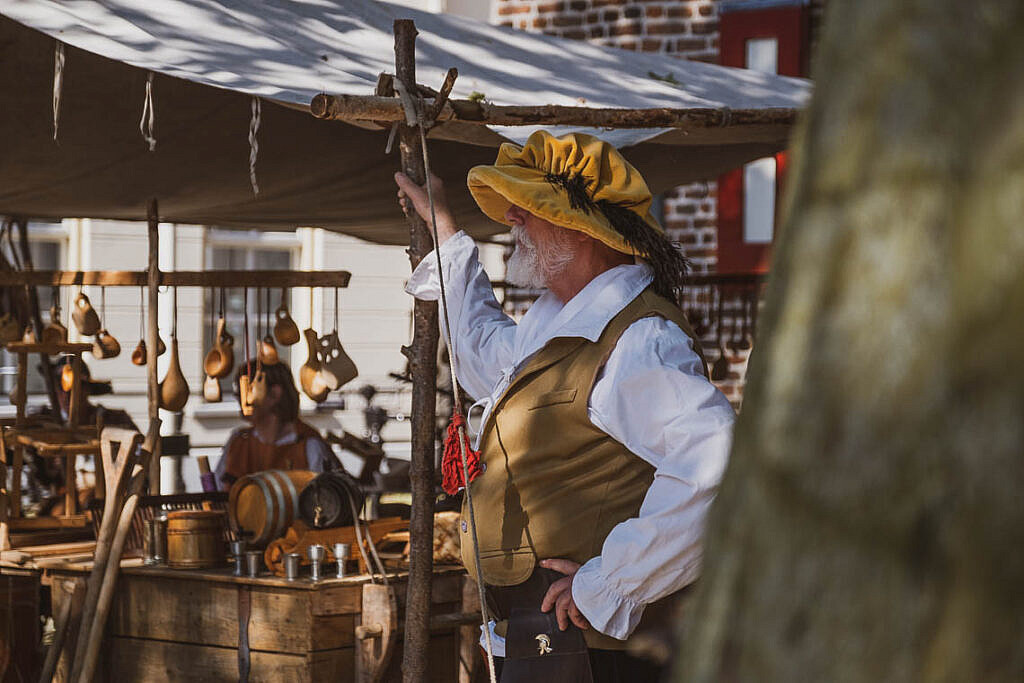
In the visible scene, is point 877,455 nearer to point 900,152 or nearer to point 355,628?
point 900,152

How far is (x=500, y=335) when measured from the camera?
8.70 ft

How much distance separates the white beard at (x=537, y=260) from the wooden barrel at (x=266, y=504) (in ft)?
6.13

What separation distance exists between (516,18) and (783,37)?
169 cm

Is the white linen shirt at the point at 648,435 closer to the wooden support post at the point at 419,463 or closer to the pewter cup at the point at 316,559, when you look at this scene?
the wooden support post at the point at 419,463

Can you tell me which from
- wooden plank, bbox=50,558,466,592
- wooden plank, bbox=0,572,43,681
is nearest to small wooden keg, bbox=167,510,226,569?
wooden plank, bbox=50,558,466,592

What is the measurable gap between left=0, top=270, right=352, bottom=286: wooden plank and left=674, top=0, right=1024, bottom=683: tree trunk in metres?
4.65

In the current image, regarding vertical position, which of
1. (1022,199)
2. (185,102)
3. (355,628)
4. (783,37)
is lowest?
(355,628)

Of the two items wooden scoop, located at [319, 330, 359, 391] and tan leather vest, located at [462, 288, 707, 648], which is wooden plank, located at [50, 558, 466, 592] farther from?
wooden scoop, located at [319, 330, 359, 391]

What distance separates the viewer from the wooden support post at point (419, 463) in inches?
104

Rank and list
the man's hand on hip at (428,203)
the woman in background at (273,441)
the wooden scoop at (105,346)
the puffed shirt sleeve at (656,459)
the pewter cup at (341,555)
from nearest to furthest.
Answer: the puffed shirt sleeve at (656,459) < the man's hand on hip at (428,203) < the pewter cup at (341,555) < the woman in background at (273,441) < the wooden scoop at (105,346)

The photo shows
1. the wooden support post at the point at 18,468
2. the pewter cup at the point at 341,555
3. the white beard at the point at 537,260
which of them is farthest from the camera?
the wooden support post at the point at 18,468

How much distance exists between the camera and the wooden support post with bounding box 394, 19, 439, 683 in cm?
264

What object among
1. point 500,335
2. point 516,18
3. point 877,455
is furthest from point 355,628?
point 516,18

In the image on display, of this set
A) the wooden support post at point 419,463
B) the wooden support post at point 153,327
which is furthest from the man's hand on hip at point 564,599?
the wooden support post at point 153,327
